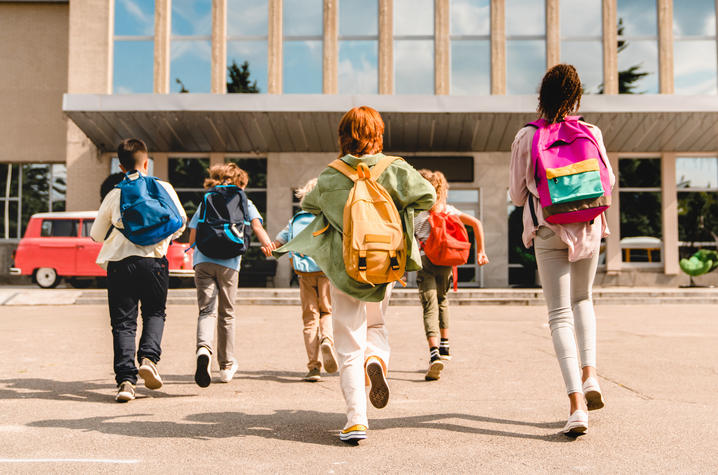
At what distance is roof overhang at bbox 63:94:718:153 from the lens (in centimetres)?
1859

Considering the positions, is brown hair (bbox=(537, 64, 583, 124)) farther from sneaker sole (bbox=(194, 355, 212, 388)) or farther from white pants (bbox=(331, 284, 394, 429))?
sneaker sole (bbox=(194, 355, 212, 388))

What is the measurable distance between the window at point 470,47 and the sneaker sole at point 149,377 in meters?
17.9

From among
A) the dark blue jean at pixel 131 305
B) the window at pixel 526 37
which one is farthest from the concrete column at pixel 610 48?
the dark blue jean at pixel 131 305

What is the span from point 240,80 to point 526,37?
8.99 metres

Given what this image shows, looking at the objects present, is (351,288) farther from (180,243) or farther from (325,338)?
(180,243)

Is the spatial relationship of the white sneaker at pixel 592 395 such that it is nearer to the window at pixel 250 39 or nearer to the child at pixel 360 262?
the child at pixel 360 262

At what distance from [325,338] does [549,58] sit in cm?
1812

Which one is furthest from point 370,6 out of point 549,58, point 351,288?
point 351,288

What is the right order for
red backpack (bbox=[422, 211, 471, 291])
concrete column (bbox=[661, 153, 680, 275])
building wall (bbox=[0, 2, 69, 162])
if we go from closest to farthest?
1. red backpack (bbox=[422, 211, 471, 291])
2. concrete column (bbox=[661, 153, 680, 275])
3. building wall (bbox=[0, 2, 69, 162])

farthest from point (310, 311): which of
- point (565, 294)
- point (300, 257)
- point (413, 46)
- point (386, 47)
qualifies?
point (413, 46)

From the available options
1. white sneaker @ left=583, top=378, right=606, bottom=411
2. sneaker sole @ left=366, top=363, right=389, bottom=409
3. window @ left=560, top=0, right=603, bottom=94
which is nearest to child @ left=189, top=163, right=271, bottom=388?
sneaker sole @ left=366, top=363, right=389, bottom=409

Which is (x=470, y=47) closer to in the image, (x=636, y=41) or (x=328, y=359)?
(x=636, y=41)

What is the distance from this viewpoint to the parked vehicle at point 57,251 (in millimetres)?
17766

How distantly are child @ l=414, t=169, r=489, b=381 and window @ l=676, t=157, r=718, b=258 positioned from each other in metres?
17.8
